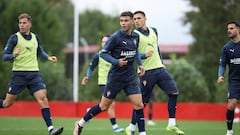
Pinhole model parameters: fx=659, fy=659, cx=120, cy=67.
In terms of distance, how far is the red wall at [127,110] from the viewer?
104 feet

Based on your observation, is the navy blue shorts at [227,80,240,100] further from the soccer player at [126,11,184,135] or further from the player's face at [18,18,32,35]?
the player's face at [18,18,32,35]

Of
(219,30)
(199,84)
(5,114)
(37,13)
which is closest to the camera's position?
(5,114)

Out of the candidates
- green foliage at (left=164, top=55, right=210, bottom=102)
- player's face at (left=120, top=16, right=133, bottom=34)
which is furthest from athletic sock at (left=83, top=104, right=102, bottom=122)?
green foliage at (left=164, top=55, right=210, bottom=102)

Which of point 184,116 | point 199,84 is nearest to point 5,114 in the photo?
point 184,116

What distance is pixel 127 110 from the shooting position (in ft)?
105

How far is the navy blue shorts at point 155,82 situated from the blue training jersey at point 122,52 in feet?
5.61

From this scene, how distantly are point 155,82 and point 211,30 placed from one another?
125 feet

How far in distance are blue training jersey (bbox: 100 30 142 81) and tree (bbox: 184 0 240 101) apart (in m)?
37.4

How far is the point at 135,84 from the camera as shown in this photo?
1410 centimetres

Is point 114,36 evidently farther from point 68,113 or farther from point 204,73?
point 204,73

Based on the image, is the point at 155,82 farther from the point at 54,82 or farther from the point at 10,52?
the point at 54,82

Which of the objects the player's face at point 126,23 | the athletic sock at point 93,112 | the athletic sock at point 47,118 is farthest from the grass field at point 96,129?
the player's face at point 126,23

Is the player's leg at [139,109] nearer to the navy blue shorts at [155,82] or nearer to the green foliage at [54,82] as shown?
the navy blue shorts at [155,82]

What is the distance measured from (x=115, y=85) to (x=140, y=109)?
0.79 meters
